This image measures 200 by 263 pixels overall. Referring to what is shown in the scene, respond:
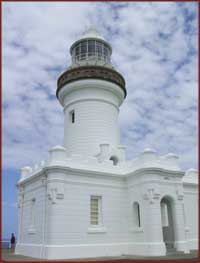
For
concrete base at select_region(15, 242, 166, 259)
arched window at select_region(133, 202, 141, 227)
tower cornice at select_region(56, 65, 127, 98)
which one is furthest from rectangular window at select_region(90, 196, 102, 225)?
tower cornice at select_region(56, 65, 127, 98)

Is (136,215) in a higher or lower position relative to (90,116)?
lower

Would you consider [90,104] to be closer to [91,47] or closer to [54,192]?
[91,47]

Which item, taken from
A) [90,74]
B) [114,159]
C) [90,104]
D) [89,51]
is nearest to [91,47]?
[89,51]

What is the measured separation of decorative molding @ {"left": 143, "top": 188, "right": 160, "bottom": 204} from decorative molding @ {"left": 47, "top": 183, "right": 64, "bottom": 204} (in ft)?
14.4

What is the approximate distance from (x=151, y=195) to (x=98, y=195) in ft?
9.37

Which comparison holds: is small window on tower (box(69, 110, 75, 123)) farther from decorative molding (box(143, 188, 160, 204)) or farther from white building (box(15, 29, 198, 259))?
decorative molding (box(143, 188, 160, 204))

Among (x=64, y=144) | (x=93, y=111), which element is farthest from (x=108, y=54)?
(x=64, y=144)

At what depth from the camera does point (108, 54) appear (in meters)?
22.0

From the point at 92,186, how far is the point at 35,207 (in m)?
3.43

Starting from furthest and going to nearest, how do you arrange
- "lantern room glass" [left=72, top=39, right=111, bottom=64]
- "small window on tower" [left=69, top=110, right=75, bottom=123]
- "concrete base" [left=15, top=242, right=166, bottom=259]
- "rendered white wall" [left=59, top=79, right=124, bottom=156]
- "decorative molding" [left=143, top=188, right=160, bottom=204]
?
"lantern room glass" [left=72, top=39, right=111, bottom=64] → "small window on tower" [left=69, top=110, right=75, bottom=123] → "rendered white wall" [left=59, top=79, right=124, bottom=156] → "decorative molding" [left=143, top=188, right=160, bottom=204] → "concrete base" [left=15, top=242, right=166, bottom=259]

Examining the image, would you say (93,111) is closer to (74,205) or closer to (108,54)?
(108,54)

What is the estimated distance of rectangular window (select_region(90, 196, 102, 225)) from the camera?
15.2 metres

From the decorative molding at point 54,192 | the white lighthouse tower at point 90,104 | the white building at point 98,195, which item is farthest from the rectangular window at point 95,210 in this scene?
the white lighthouse tower at point 90,104

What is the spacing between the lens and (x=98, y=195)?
51.0 feet
